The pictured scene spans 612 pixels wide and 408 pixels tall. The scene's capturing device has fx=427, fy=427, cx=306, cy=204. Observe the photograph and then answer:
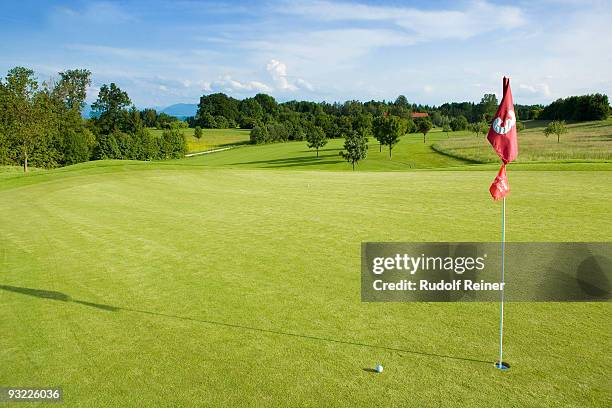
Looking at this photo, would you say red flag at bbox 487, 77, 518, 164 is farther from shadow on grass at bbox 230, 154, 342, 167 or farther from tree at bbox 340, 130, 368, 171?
shadow on grass at bbox 230, 154, 342, 167

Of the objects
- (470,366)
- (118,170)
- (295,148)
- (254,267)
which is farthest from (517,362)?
(295,148)

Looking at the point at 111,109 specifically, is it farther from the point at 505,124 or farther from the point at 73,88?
the point at 505,124

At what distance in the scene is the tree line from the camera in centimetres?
4759

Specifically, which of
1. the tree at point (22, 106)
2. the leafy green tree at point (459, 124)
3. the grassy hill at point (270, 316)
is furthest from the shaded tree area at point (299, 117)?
the grassy hill at point (270, 316)

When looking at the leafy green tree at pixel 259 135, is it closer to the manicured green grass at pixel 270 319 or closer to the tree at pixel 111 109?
the tree at pixel 111 109

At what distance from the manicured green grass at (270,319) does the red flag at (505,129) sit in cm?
248

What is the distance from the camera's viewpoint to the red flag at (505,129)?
21.0ft

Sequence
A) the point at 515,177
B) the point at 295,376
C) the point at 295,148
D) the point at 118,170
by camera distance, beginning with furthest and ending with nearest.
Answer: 1. the point at 295,148
2. the point at 118,170
3. the point at 515,177
4. the point at 295,376

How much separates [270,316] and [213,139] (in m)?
110

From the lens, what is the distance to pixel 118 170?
1091 inches

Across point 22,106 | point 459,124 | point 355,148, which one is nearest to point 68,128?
point 22,106

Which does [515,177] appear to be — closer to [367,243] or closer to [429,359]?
[367,243]

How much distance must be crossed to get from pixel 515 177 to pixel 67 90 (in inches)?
3395

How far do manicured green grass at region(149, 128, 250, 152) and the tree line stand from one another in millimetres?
13695
